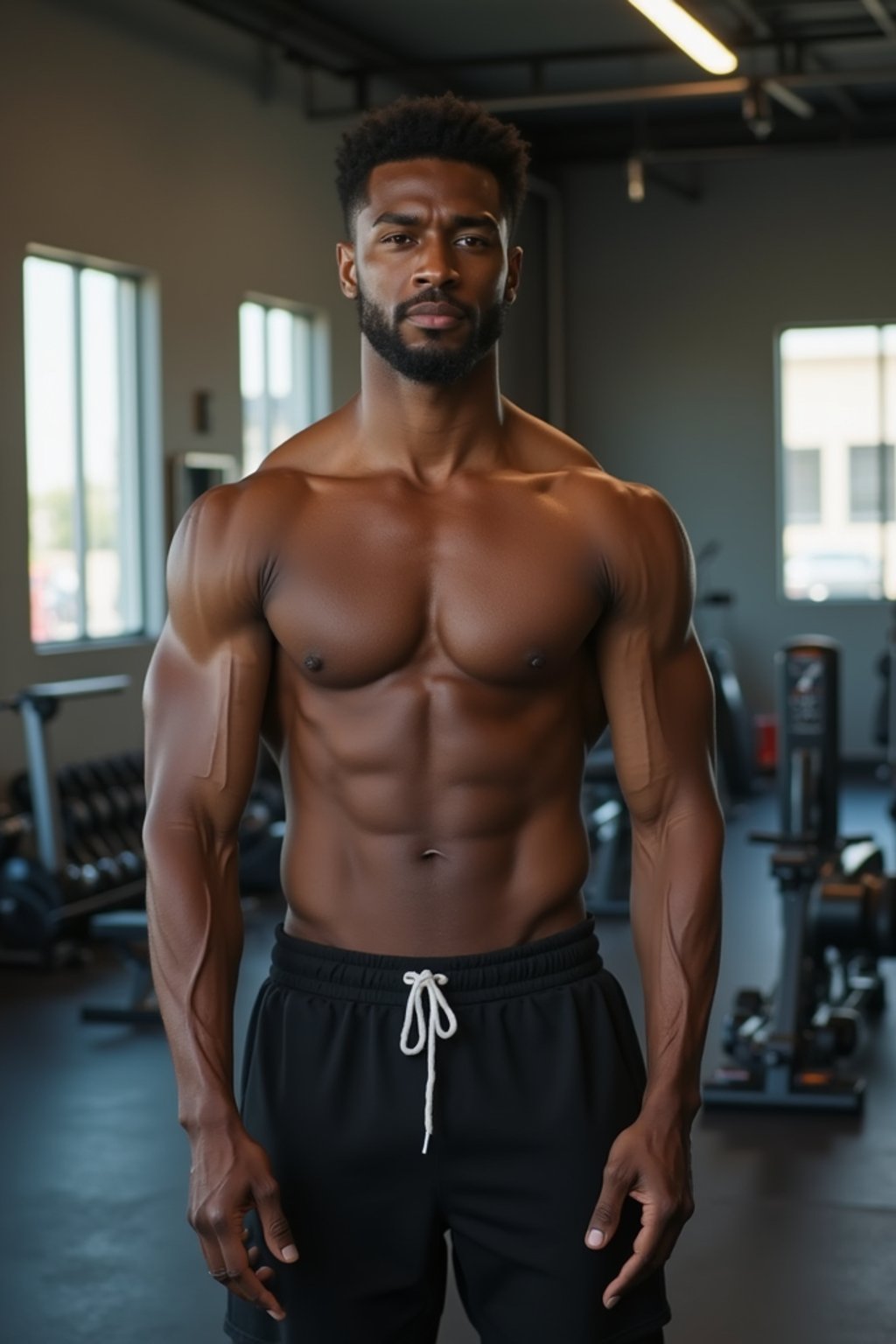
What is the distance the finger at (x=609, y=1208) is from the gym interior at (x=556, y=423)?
2.07 ft

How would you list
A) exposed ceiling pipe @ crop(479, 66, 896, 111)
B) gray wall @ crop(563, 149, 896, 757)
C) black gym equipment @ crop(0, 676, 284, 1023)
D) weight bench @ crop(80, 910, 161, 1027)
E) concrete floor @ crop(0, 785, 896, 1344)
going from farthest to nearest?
gray wall @ crop(563, 149, 896, 757) < exposed ceiling pipe @ crop(479, 66, 896, 111) < black gym equipment @ crop(0, 676, 284, 1023) < weight bench @ crop(80, 910, 161, 1027) < concrete floor @ crop(0, 785, 896, 1344)

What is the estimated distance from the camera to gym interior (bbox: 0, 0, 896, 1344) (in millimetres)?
3766

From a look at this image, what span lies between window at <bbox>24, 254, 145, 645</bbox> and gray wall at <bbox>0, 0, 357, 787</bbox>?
5.5 inches

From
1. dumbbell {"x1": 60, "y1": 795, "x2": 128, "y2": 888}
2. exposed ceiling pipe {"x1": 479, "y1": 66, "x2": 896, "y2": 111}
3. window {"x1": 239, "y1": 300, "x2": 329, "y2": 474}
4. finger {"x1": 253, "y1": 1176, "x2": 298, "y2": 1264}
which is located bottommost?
dumbbell {"x1": 60, "y1": 795, "x2": 128, "y2": 888}

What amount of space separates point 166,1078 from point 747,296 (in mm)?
7490

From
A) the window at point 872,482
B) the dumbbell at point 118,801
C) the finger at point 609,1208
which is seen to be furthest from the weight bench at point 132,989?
the window at point 872,482

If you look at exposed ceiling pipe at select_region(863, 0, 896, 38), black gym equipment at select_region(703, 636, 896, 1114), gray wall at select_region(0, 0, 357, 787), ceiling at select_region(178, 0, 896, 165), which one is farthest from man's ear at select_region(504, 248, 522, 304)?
exposed ceiling pipe at select_region(863, 0, 896, 38)

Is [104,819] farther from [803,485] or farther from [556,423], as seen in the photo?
[803,485]

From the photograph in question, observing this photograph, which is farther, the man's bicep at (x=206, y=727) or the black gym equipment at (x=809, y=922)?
the black gym equipment at (x=809, y=922)

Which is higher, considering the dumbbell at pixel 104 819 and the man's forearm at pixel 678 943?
the man's forearm at pixel 678 943

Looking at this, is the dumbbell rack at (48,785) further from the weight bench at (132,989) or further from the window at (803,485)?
the window at (803,485)

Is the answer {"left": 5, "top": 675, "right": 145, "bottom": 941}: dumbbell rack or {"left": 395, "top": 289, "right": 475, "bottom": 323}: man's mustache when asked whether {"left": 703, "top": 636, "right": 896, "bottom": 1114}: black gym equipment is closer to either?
{"left": 5, "top": 675, "right": 145, "bottom": 941}: dumbbell rack

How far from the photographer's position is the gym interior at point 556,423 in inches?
148

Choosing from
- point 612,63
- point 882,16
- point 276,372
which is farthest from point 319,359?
point 882,16
